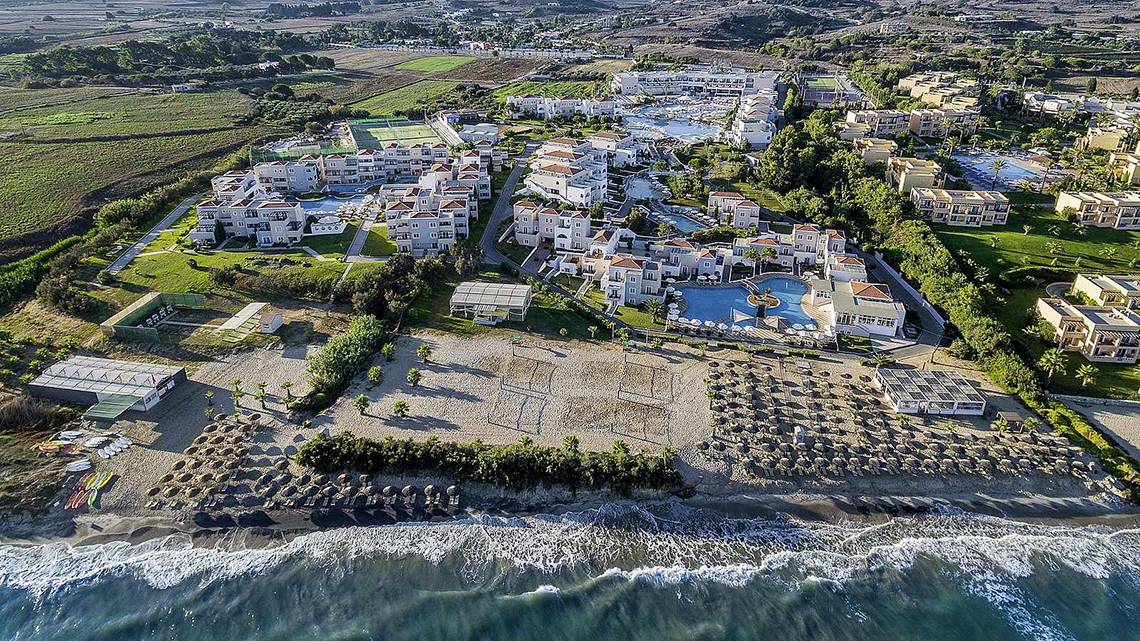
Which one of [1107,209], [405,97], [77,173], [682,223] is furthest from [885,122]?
[77,173]

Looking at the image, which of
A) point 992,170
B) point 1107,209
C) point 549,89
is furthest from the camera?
point 549,89

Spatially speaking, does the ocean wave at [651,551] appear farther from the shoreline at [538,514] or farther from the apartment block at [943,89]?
the apartment block at [943,89]

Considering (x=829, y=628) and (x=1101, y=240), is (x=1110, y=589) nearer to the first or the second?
(x=829, y=628)

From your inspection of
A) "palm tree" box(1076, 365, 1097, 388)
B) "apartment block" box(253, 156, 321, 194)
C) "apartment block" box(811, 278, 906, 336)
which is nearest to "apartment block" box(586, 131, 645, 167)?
"apartment block" box(253, 156, 321, 194)

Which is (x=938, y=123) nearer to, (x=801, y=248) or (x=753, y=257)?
(x=801, y=248)

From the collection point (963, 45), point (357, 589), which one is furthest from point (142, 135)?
point (963, 45)
